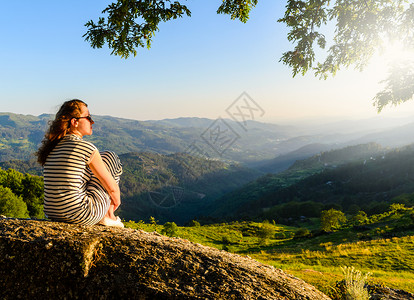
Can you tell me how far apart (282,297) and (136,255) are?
2.81 metres

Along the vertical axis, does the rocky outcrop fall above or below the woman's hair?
below

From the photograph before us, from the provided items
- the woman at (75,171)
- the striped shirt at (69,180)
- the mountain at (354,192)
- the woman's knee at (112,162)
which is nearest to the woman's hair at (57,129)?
the woman at (75,171)

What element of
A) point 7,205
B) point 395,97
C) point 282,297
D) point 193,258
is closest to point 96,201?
point 193,258

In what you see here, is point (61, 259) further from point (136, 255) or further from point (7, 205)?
point (7, 205)

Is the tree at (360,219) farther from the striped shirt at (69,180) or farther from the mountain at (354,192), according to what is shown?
the mountain at (354,192)

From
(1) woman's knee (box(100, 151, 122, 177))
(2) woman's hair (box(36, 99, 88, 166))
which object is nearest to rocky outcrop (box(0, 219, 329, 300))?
(1) woman's knee (box(100, 151, 122, 177))

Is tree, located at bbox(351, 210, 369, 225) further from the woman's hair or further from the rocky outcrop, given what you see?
the woman's hair

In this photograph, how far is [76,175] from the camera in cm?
411

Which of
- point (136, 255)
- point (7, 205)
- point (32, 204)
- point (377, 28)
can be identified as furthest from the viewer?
point (32, 204)

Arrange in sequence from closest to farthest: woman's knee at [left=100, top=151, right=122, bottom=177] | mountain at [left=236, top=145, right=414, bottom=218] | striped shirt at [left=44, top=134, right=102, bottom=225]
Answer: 1. striped shirt at [left=44, top=134, right=102, bottom=225]
2. woman's knee at [left=100, top=151, right=122, bottom=177]
3. mountain at [left=236, top=145, right=414, bottom=218]

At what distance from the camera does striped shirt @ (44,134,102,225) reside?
4066 millimetres

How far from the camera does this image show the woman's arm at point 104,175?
4203 mm

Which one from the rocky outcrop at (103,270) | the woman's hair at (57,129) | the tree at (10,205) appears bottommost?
the tree at (10,205)

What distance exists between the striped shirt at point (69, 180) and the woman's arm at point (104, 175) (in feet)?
0.30
